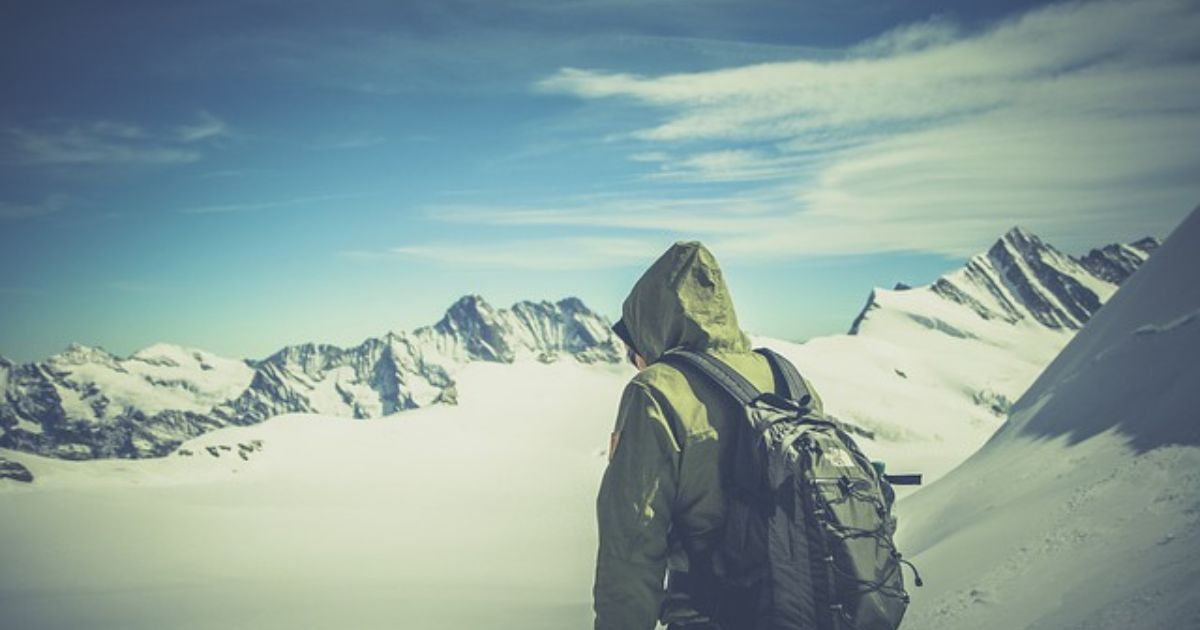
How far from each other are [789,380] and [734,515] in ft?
2.78

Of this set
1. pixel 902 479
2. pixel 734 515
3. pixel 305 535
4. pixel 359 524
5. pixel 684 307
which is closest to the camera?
pixel 734 515

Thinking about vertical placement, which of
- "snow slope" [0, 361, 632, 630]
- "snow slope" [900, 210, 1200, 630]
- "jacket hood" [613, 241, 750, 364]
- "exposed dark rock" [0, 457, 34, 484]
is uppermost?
"jacket hood" [613, 241, 750, 364]

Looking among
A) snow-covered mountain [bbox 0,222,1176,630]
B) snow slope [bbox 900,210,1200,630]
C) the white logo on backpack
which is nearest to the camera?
the white logo on backpack

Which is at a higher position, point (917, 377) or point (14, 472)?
point (917, 377)

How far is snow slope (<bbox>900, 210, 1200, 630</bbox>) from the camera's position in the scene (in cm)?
596

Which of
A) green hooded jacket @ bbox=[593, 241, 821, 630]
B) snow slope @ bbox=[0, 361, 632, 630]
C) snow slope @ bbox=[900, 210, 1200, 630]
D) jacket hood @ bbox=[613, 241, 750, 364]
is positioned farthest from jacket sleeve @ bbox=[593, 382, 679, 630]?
snow slope @ bbox=[0, 361, 632, 630]

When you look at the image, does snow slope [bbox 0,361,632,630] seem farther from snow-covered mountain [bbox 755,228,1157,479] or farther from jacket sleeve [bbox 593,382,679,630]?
snow-covered mountain [bbox 755,228,1157,479]

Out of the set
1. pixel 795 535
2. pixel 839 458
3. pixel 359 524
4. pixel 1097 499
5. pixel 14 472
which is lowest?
pixel 359 524

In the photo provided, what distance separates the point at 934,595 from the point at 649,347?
269 inches

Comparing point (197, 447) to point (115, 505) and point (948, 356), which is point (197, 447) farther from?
point (948, 356)

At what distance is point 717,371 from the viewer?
136 inches

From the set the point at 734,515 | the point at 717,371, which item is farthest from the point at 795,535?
the point at 717,371

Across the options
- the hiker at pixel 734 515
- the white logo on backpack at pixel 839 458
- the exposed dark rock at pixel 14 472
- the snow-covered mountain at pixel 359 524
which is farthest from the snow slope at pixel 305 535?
the white logo on backpack at pixel 839 458

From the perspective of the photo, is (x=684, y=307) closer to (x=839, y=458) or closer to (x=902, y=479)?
(x=839, y=458)
